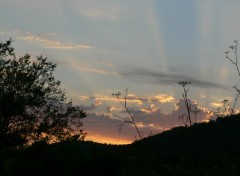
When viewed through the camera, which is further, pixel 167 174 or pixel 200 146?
pixel 200 146

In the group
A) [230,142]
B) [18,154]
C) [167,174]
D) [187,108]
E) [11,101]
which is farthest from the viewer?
[187,108]

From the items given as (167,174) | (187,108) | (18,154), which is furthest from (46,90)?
(187,108)

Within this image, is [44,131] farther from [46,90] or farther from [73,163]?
[73,163]

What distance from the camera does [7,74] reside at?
45875 mm

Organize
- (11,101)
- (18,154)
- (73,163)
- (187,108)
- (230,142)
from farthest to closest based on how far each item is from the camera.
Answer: (187,108)
(230,142)
(11,101)
(18,154)
(73,163)

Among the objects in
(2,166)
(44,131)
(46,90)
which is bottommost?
(2,166)

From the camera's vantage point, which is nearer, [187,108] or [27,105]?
[27,105]

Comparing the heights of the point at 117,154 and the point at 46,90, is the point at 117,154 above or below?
below

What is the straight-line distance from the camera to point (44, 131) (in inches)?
1829

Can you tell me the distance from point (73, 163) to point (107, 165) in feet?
4.26

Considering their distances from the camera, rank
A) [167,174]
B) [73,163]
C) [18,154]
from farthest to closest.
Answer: [167,174] < [18,154] < [73,163]

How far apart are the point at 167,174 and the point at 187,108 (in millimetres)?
52624

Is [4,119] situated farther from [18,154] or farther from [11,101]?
[18,154]

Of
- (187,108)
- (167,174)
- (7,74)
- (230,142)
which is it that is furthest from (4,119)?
(187,108)
